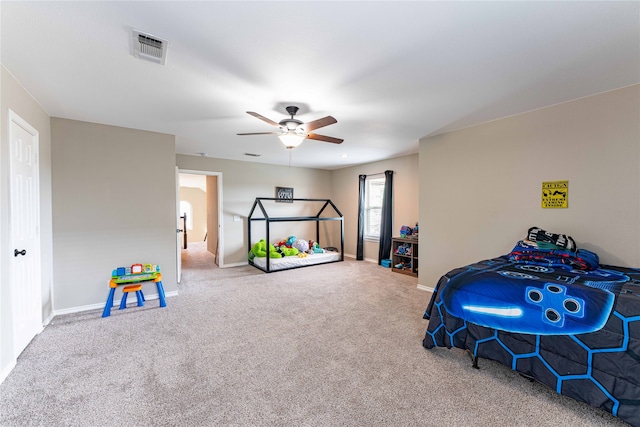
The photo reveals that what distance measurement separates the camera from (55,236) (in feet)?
10.5

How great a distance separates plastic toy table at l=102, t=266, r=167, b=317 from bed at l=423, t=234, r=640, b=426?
3256 mm

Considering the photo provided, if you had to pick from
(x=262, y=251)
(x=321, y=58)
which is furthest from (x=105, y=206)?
(x=321, y=58)

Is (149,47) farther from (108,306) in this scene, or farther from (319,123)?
(108,306)

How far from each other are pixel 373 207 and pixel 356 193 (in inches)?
23.6

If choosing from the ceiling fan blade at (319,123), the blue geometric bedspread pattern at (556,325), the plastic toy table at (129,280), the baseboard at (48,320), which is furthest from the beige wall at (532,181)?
the baseboard at (48,320)

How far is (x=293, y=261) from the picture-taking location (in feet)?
18.2

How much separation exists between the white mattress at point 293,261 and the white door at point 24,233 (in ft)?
10.6

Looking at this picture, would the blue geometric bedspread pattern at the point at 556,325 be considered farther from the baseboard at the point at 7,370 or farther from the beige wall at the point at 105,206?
the beige wall at the point at 105,206

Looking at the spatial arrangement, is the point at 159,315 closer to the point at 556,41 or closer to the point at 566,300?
the point at 566,300

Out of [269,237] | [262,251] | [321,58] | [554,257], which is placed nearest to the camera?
[321,58]

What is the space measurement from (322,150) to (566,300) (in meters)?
3.97

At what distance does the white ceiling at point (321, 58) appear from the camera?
1514 mm

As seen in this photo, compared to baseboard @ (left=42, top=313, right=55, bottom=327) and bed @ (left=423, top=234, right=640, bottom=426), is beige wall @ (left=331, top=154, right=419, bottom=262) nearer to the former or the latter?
bed @ (left=423, top=234, right=640, bottom=426)

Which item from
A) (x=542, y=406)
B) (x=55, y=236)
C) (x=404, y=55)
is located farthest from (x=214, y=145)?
(x=542, y=406)
